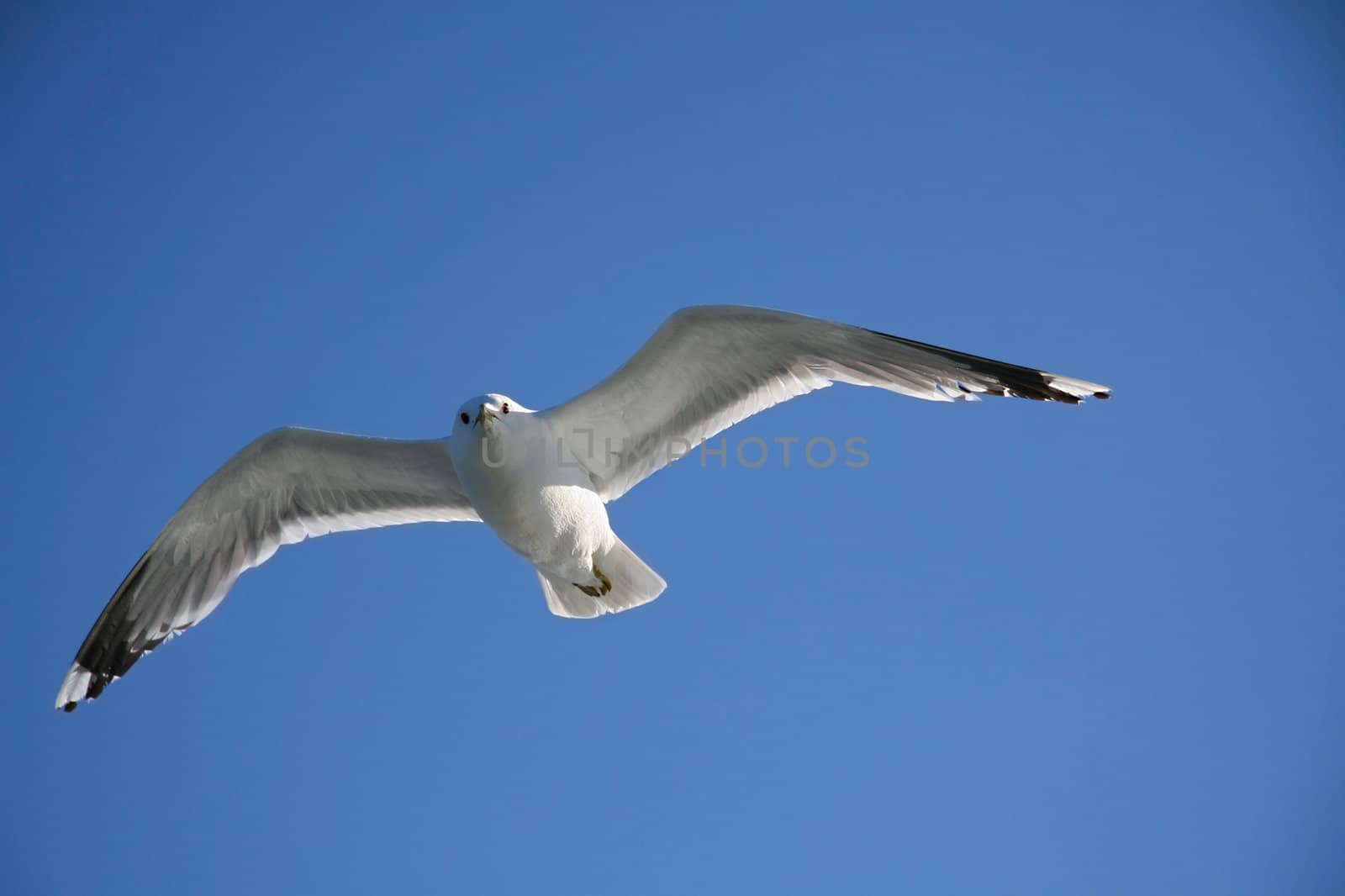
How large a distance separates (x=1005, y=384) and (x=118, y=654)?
16.0 ft

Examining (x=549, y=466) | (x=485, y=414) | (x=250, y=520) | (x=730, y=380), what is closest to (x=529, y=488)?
(x=549, y=466)

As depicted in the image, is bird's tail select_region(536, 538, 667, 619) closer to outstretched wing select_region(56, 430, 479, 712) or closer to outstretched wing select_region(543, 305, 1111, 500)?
outstretched wing select_region(543, 305, 1111, 500)

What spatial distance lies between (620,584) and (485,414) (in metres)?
1.19

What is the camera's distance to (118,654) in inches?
216

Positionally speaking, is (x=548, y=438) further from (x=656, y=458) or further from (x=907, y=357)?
(x=907, y=357)

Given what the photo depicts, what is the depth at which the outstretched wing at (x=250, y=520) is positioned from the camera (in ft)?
17.6

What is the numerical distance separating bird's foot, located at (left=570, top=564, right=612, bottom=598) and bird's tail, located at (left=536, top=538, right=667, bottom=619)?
0.03ft

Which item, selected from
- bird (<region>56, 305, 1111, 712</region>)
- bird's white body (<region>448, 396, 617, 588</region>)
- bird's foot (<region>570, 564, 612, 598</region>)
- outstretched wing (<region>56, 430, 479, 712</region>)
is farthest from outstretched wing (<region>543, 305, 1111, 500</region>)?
outstretched wing (<region>56, 430, 479, 712</region>)

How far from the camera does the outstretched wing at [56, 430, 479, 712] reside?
17.6 ft

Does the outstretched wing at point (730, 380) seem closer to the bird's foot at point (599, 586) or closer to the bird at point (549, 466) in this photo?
the bird at point (549, 466)

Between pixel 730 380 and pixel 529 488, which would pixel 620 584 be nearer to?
pixel 529 488

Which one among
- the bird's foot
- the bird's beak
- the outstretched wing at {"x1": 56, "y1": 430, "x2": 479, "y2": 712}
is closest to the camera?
the bird's beak

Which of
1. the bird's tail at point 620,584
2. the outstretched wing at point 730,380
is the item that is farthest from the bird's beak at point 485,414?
the bird's tail at point 620,584

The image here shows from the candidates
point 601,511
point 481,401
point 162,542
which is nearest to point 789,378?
point 601,511
